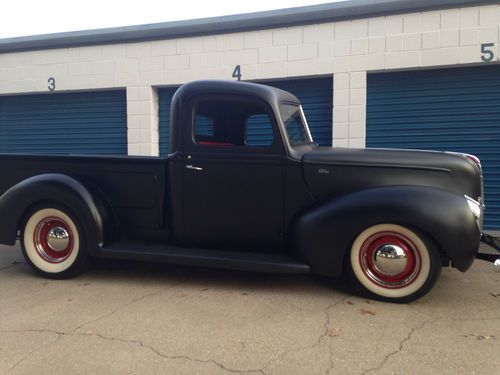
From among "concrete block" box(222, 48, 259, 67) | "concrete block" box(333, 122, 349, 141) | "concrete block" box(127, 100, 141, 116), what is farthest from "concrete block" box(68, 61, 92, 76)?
"concrete block" box(333, 122, 349, 141)

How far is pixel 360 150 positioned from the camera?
4262mm

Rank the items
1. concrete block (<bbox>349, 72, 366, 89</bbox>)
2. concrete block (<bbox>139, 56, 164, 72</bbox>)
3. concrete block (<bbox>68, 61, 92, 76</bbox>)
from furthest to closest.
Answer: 1. concrete block (<bbox>68, 61, 92, 76</bbox>)
2. concrete block (<bbox>139, 56, 164, 72</bbox>)
3. concrete block (<bbox>349, 72, 366, 89</bbox>)

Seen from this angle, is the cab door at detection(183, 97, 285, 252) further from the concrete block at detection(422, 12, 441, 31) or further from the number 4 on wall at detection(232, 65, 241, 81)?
the concrete block at detection(422, 12, 441, 31)

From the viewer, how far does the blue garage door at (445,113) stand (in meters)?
7.40

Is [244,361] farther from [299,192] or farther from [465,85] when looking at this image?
[465,85]

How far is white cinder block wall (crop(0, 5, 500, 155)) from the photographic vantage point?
7301mm

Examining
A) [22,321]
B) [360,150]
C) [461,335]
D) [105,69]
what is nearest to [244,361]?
[461,335]

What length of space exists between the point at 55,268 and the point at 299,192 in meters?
2.71

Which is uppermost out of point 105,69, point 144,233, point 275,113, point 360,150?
point 105,69

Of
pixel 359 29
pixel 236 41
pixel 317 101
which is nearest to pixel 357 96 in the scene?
pixel 317 101

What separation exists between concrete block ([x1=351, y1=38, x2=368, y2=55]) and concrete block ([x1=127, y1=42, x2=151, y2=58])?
4.16m

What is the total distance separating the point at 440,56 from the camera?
7.34 metres

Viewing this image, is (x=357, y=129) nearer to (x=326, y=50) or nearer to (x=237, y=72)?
(x=326, y=50)

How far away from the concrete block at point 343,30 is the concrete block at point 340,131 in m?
1.54
